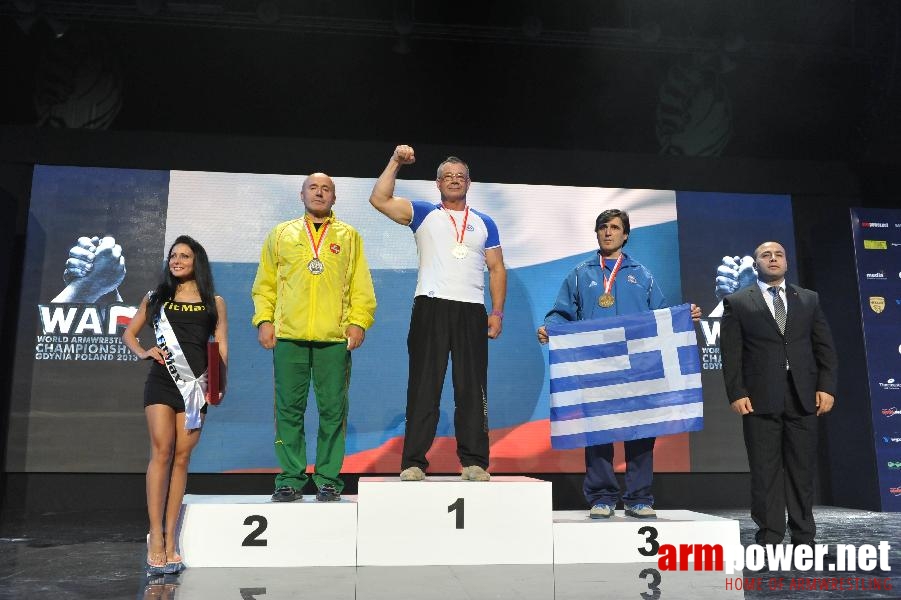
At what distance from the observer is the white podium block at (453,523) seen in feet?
10.4

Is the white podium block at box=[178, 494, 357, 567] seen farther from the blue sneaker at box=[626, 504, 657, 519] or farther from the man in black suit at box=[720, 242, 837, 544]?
the man in black suit at box=[720, 242, 837, 544]

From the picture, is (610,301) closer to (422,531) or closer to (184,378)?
(422,531)

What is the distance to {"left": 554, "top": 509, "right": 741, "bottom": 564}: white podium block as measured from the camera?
3.24m

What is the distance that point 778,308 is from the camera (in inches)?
143

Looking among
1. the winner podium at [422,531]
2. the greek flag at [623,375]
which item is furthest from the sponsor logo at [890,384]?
the winner podium at [422,531]

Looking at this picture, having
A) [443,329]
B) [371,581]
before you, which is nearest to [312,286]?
[443,329]

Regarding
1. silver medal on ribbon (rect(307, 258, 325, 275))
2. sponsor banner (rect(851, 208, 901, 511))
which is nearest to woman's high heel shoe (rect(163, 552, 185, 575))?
silver medal on ribbon (rect(307, 258, 325, 275))

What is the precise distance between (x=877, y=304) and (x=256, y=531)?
5027 millimetres

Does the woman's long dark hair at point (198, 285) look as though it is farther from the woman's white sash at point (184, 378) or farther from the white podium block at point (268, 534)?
the white podium block at point (268, 534)

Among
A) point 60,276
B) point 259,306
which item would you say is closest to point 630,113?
point 259,306

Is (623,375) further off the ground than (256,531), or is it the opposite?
(623,375)

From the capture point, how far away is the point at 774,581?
9.57 ft

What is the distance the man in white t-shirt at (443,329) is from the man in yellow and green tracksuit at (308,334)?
0.29 meters

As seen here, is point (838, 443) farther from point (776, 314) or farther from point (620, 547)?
point (620, 547)
